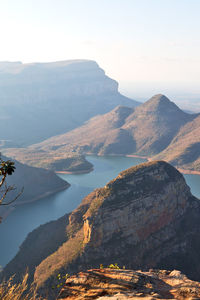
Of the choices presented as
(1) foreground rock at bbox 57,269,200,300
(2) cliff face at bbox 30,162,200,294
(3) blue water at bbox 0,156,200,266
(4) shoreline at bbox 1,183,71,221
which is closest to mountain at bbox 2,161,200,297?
(2) cliff face at bbox 30,162,200,294

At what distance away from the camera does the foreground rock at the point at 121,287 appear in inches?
693

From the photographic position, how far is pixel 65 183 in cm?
18525

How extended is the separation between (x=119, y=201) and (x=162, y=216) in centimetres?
1443

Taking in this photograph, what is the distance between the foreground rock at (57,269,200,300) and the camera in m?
17.6

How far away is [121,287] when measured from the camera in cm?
1828

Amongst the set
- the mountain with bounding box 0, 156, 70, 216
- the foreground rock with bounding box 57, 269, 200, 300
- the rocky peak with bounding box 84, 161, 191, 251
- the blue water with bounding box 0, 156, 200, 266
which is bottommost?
the blue water with bounding box 0, 156, 200, 266

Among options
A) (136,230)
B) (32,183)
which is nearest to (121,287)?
(136,230)

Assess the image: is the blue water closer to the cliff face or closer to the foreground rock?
the cliff face

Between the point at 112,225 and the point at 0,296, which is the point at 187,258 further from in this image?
the point at 0,296

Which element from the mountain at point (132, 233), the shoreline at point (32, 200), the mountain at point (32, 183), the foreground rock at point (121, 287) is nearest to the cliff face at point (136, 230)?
the mountain at point (132, 233)

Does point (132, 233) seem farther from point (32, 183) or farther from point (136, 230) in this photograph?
point (32, 183)

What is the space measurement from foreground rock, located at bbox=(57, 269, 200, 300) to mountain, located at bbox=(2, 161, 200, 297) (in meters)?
57.4

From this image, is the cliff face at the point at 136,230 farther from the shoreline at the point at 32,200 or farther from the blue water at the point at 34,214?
the shoreline at the point at 32,200

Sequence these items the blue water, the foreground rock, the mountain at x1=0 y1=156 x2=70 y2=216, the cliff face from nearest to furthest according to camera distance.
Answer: the foreground rock
the cliff face
the blue water
the mountain at x1=0 y1=156 x2=70 y2=216
